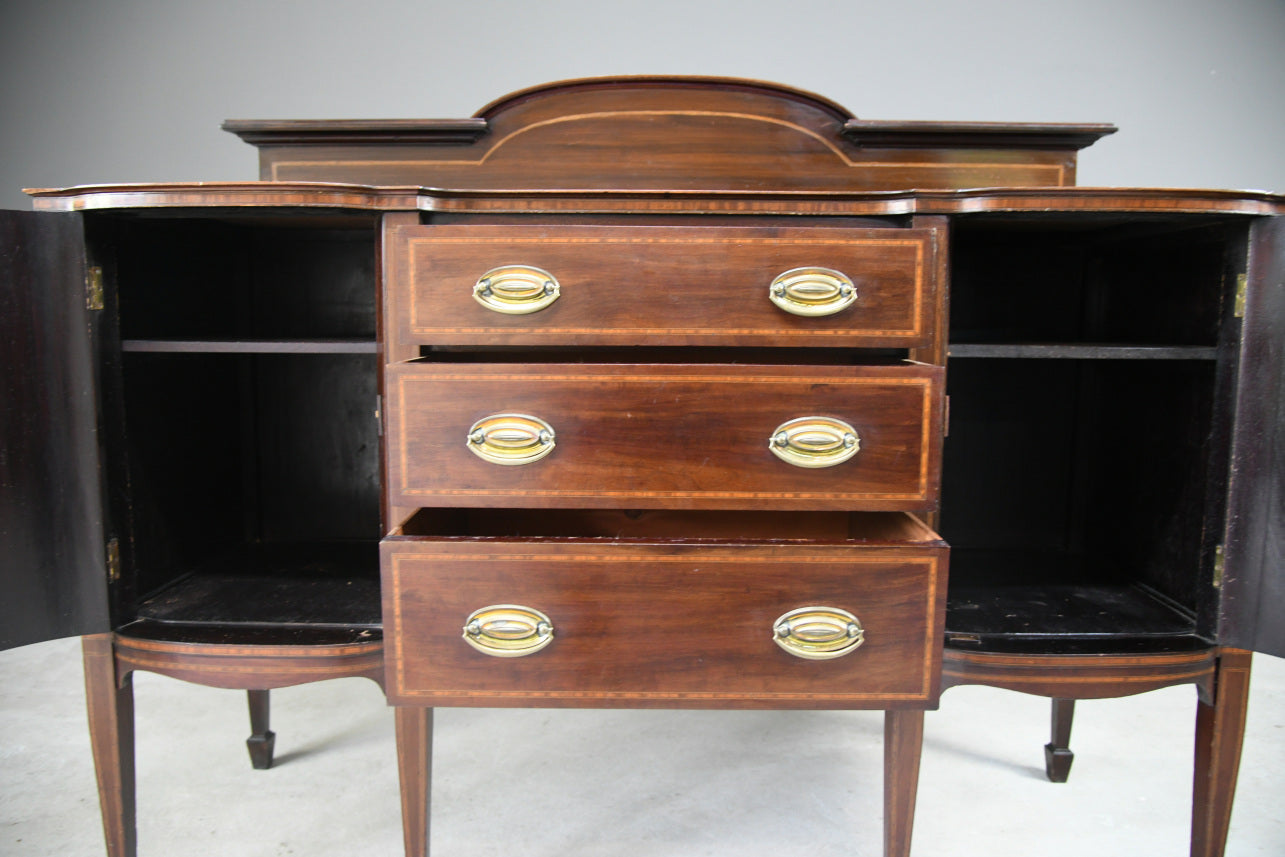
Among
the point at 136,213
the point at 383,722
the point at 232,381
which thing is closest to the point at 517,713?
the point at 383,722

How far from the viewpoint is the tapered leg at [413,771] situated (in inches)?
35.6

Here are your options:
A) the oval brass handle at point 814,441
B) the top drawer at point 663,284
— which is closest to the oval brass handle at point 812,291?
the top drawer at point 663,284

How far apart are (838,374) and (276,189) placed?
1.91 feet

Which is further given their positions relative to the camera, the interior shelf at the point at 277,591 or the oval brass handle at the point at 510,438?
the interior shelf at the point at 277,591

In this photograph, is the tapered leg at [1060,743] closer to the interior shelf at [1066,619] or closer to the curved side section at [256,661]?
the interior shelf at [1066,619]

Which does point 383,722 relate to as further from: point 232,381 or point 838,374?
point 838,374

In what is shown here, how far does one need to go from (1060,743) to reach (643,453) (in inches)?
36.2

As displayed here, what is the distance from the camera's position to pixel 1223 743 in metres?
0.95

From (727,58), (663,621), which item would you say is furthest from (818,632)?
(727,58)

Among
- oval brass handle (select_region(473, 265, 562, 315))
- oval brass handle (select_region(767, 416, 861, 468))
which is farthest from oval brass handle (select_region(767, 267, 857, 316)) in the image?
oval brass handle (select_region(473, 265, 562, 315))

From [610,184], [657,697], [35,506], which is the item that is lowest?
[657,697]

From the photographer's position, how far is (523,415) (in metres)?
0.81

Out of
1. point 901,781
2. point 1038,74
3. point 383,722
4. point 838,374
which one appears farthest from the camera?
point 1038,74

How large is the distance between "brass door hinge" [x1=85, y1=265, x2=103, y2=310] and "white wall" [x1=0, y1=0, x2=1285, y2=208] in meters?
1.20
